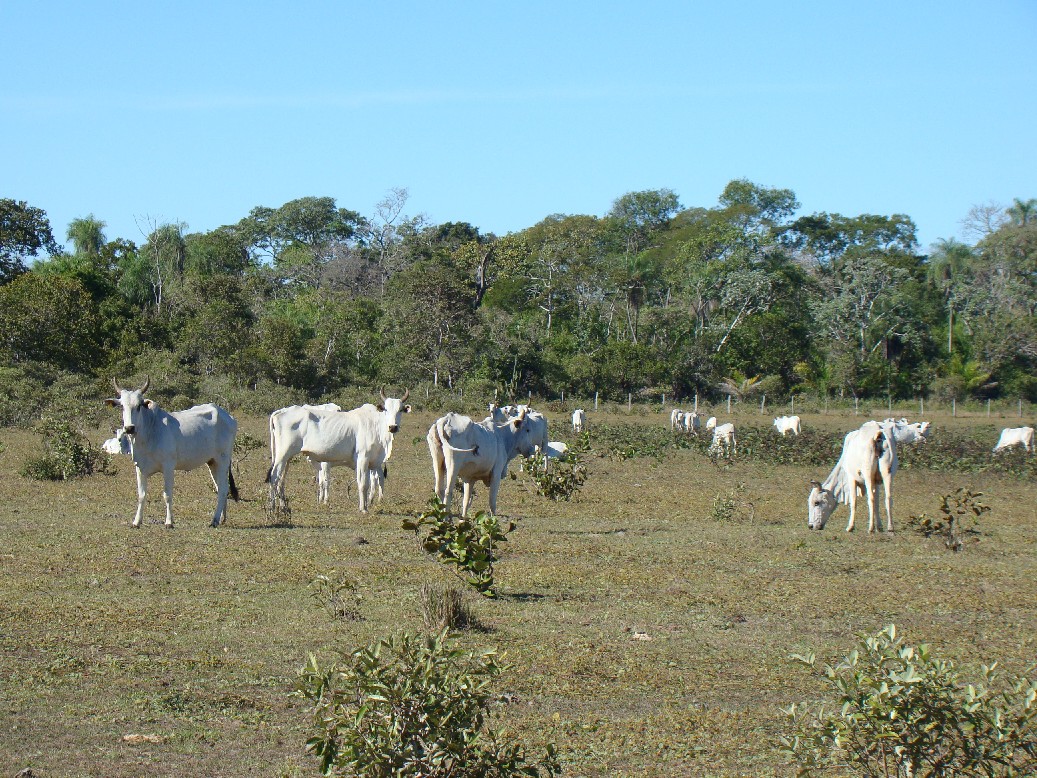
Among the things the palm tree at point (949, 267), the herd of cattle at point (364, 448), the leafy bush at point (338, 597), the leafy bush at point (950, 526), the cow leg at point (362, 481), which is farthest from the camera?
the palm tree at point (949, 267)

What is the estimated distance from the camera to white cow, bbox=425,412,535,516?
14.6 meters

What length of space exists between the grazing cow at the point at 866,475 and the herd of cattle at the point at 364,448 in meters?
0.01

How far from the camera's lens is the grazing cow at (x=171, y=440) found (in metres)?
13.9

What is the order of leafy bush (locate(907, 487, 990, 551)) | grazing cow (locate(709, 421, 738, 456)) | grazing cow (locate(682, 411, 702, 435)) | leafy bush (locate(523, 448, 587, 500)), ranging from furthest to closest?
1. grazing cow (locate(682, 411, 702, 435))
2. grazing cow (locate(709, 421, 738, 456))
3. leafy bush (locate(523, 448, 587, 500))
4. leafy bush (locate(907, 487, 990, 551))

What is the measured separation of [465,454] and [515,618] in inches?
206

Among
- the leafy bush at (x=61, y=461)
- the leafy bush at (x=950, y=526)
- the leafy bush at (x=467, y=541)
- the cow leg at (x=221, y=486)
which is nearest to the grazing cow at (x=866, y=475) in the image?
the leafy bush at (x=950, y=526)

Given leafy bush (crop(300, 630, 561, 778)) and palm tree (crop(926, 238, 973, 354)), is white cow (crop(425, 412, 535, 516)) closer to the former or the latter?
leafy bush (crop(300, 630, 561, 778))

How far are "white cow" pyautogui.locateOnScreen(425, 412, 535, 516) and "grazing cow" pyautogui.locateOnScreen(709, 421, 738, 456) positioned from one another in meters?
12.7

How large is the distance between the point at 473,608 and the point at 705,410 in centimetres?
3736

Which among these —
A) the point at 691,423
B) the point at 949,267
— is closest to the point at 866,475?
the point at 691,423

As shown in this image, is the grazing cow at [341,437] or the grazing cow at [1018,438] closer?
the grazing cow at [341,437]

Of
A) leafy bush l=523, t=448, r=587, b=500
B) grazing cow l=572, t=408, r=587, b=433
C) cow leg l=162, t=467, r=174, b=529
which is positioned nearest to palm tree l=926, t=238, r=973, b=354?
grazing cow l=572, t=408, r=587, b=433

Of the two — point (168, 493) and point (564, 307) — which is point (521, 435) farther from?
point (564, 307)

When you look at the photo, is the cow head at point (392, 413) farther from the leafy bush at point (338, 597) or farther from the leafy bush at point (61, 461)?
the leafy bush at point (338, 597)
